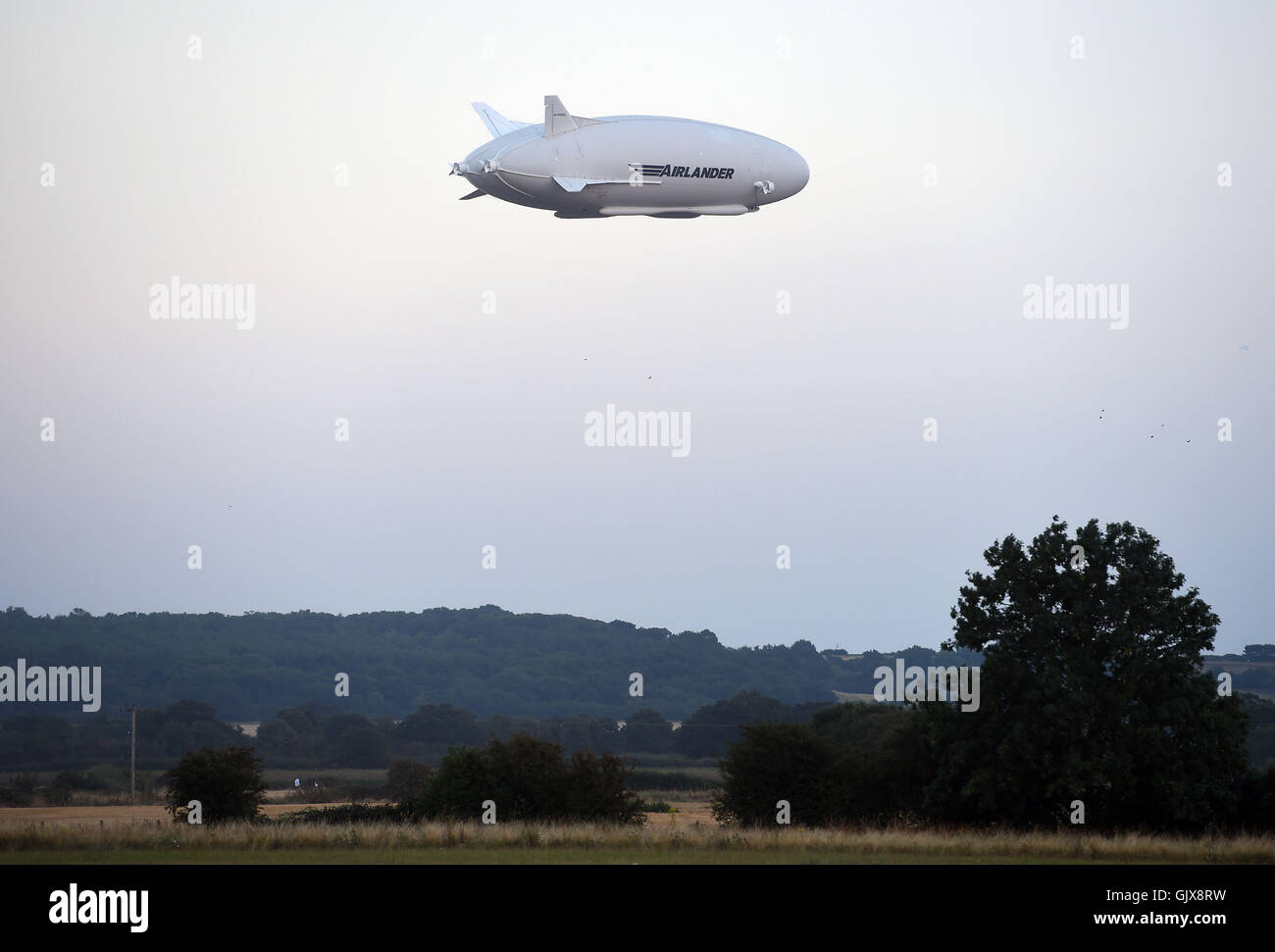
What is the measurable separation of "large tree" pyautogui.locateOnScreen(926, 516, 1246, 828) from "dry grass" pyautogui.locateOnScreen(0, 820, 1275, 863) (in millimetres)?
4015

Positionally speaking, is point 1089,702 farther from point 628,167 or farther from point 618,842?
point 628,167

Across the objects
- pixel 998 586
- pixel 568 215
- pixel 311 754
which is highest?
pixel 568 215

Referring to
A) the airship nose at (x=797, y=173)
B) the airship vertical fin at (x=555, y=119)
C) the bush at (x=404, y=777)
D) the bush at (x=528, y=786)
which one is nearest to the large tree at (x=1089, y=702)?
the bush at (x=528, y=786)

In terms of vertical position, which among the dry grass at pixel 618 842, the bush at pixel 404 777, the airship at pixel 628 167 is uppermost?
the airship at pixel 628 167

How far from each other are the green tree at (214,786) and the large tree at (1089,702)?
2069cm

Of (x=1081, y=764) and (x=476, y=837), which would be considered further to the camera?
(x=1081, y=764)

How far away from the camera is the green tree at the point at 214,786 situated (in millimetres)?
39531

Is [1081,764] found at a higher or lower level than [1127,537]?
lower

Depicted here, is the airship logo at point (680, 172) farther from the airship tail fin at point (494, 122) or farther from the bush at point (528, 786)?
the bush at point (528, 786)
